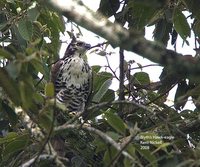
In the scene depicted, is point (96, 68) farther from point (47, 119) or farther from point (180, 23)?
point (47, 119)

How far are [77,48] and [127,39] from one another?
3529mm

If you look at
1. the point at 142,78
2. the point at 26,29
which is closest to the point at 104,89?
the point at 142,78

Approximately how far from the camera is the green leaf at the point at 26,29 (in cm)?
270

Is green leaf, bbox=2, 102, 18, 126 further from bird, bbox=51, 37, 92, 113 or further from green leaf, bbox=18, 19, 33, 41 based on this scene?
bird, bbox=51, 37, 92, 113

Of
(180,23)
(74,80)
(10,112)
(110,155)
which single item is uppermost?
(74,80)

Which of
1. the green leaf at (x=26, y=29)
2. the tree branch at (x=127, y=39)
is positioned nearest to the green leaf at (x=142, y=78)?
the green leaf at (x=26, y=29)

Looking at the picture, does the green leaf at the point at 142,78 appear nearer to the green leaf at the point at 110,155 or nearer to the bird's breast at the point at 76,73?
the bird's breast at the point at 76,73

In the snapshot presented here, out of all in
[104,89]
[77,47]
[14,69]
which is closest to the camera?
[14,69]

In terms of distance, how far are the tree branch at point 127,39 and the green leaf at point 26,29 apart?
151cm

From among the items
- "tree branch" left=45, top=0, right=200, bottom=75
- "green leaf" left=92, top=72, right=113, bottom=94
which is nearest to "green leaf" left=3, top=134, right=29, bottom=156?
"green leaf" left=92, top=72, right=113, bottom=94

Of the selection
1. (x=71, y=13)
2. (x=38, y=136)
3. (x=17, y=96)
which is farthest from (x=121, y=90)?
(x=71, y=13)

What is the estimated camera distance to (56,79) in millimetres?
4453

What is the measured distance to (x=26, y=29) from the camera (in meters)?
2.71

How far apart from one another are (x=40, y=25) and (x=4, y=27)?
256mm
